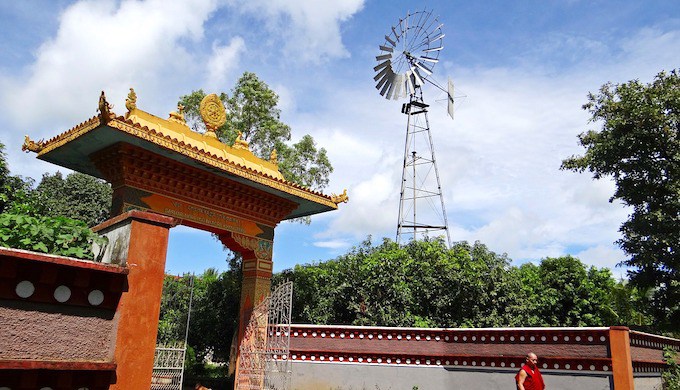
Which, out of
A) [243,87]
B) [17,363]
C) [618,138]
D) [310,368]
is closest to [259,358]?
[310,368]

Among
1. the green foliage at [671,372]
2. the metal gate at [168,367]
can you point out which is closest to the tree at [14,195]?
the metal gate at [168,367]

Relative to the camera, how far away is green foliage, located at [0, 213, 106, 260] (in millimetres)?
4895

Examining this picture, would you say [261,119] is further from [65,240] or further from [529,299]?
[65,240]

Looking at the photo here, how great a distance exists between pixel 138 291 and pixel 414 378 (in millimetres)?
8578

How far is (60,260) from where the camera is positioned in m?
4.64

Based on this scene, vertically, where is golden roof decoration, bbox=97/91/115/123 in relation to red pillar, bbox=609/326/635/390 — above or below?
above

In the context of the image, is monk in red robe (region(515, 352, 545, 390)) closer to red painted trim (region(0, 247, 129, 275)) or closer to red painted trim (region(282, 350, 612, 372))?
red painted trim (region(282, 350, 612, 372))

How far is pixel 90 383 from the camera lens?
471 centimetres

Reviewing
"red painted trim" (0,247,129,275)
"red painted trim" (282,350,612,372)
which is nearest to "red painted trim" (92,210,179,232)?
"red painted trim" (0,247,129,275)

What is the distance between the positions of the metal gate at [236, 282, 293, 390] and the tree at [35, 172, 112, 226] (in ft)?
42.5

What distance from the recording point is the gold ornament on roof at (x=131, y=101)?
399 inches

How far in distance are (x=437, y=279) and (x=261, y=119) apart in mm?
9191

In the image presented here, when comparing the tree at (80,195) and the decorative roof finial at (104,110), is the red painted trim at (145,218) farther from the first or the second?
the tree at (80,195)

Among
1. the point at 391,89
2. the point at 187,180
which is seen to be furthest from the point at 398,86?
the point at 187,180
